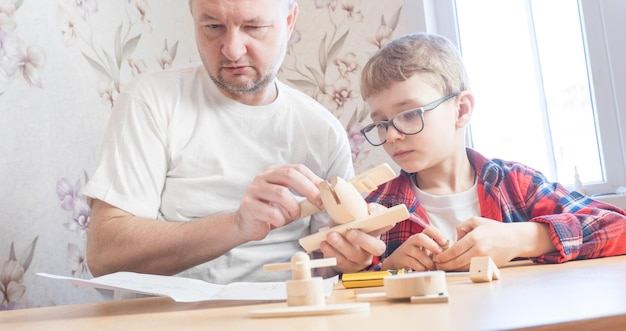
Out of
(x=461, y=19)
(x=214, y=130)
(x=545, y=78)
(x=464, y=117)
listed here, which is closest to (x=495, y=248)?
(x=464, y=117)

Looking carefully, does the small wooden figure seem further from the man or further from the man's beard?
the man's beard

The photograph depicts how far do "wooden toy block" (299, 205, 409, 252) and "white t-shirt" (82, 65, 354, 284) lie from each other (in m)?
0.44

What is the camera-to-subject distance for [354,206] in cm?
106

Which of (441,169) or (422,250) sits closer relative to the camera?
(422,250)

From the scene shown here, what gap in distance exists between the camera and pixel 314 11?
94.5 inches

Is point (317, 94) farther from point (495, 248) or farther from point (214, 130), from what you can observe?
point (495, 248)

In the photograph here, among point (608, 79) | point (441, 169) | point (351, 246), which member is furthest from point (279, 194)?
point (608, 79)

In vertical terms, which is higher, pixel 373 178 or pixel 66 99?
pixel 66 99

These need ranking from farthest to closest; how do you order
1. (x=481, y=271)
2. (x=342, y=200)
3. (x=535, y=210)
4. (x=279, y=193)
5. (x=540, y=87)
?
(x=540, y=87), (x=535, y=210), (x=279, y=193), (x=342, y=200), (x=481, y=271)

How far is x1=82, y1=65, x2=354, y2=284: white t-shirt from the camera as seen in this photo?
155cm

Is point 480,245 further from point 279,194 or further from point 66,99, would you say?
point 66,99

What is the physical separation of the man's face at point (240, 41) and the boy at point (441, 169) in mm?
235

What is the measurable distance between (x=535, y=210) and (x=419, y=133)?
0.96ft

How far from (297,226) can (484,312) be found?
106 cm
